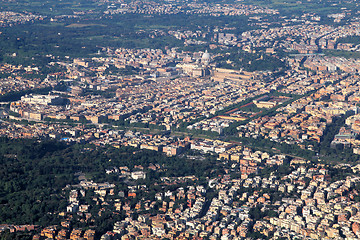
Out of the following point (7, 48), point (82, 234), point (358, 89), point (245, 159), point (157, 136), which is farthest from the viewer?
point (7, 48)

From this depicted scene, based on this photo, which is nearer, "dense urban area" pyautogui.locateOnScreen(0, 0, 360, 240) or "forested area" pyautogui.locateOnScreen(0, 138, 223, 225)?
"dense urban area" pyautogui.locateOnScreen(0, 0, 360, 240)

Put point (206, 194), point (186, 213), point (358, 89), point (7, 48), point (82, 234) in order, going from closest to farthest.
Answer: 1. point (82, 234)
2. point (186, 213)
3. point (206, 194)
4. point (358, 89)
5. point (7, 48)

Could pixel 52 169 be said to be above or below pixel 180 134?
above

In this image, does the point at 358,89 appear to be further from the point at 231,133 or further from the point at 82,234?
the point at 82,234

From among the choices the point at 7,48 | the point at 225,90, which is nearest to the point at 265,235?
the point at 225,90

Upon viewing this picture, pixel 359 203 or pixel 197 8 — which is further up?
pixel 359 203

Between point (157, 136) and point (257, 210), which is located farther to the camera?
point (157, 136)

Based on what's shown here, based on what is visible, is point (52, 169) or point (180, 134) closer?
point (52, 169)

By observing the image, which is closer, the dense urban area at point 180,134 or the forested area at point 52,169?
the dense urban area at point 180,134
